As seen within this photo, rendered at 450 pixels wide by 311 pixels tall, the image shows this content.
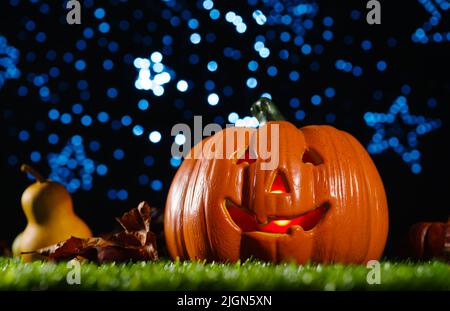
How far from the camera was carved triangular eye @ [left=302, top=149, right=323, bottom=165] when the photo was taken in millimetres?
1419

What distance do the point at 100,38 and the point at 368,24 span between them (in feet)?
3.04

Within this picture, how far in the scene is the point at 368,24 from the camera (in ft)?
6.79

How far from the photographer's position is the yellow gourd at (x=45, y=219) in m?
1.81

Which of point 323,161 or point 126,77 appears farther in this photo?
point 126,77

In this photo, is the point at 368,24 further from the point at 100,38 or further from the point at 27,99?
the point at 27,99

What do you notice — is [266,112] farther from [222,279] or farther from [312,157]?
[222,279]

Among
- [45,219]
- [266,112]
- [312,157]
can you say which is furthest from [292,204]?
[45,219]

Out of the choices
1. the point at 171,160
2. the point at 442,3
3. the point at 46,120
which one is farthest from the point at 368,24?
the point at 46,120

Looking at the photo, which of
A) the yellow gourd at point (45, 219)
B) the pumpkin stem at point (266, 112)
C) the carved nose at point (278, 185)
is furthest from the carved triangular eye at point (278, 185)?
the yellow gourd at point (45, 219)

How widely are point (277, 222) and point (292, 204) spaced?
82mm

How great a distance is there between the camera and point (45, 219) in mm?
1826

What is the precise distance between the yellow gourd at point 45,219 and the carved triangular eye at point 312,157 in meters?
0.78

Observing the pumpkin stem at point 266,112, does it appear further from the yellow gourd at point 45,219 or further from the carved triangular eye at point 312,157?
the yellow gourd at point 45,219
